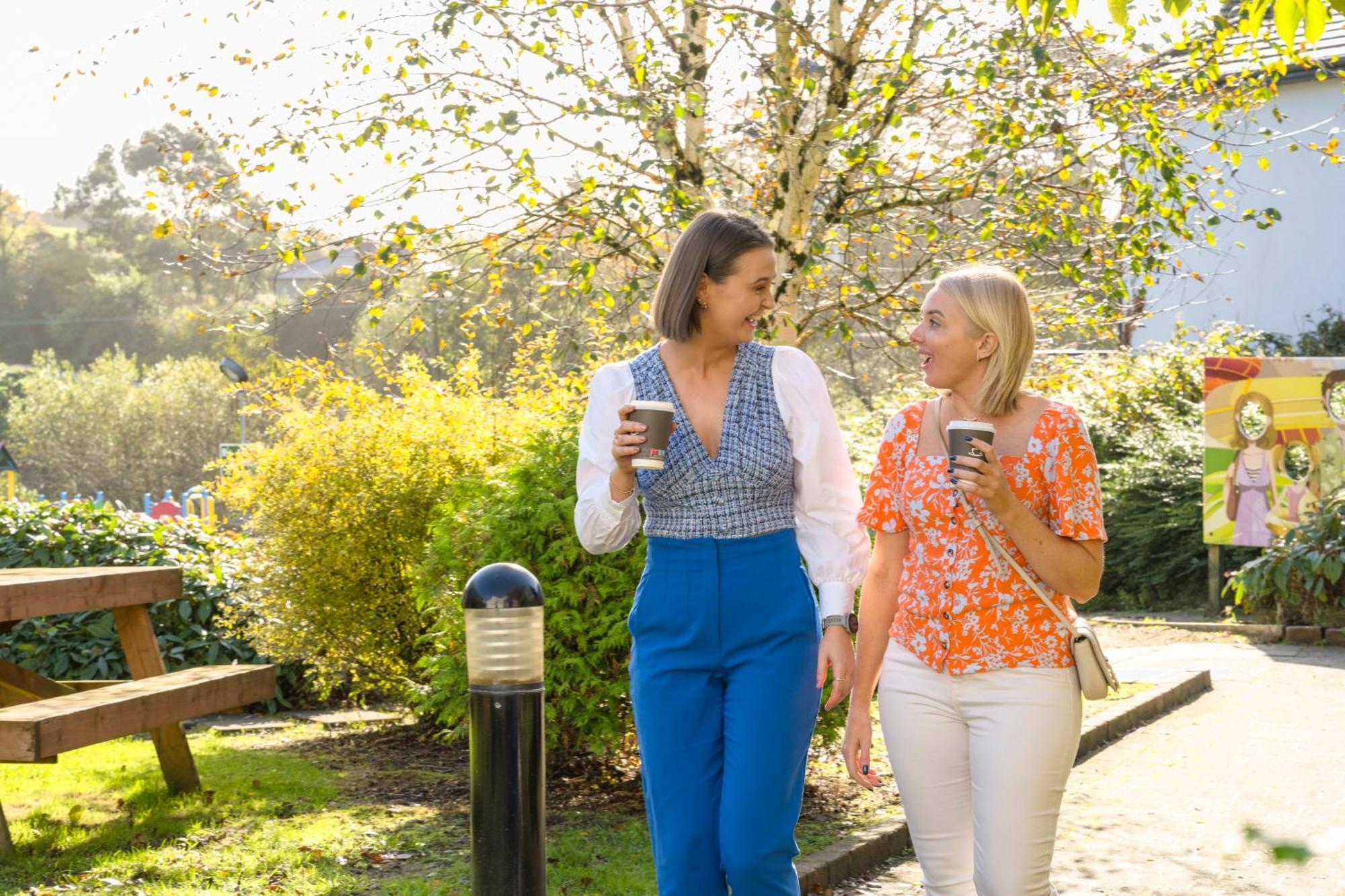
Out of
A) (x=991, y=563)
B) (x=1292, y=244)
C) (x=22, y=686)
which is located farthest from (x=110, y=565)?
(x=1292, y=244)

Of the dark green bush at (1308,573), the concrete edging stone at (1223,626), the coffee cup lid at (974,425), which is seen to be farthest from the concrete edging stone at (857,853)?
the concrete edging stone at (1223,626)

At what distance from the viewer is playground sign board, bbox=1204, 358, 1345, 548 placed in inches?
537

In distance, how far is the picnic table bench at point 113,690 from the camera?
4926 mm

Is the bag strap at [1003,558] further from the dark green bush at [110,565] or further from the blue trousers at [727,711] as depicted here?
the dark green bush at [110,565]

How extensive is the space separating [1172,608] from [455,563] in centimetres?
1124

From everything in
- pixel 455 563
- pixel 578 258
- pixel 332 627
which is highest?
pixel 578 258

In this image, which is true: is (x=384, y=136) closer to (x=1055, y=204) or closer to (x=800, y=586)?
(x=1055, y=204)

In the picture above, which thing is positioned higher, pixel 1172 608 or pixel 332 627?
pixel 332 627

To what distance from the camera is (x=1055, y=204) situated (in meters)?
7.98

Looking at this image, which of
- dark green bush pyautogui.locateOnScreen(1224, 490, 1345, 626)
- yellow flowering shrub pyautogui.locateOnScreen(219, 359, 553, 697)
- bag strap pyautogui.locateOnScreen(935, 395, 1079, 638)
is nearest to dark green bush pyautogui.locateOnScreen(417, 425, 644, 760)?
yellow flowering shrub pyautogui.locateOnScreen(219, 359, 553, 697)

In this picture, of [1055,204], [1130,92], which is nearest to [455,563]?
A: [1055,204]

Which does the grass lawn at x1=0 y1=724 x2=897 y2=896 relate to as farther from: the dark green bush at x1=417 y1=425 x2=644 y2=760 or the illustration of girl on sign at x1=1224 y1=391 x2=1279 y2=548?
the illustration of girl on sign at x1=1224 y1=391 x2=1279 y2=548

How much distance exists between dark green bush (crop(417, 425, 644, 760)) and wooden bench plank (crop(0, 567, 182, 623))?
1.25 meters

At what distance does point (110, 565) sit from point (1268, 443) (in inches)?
412
